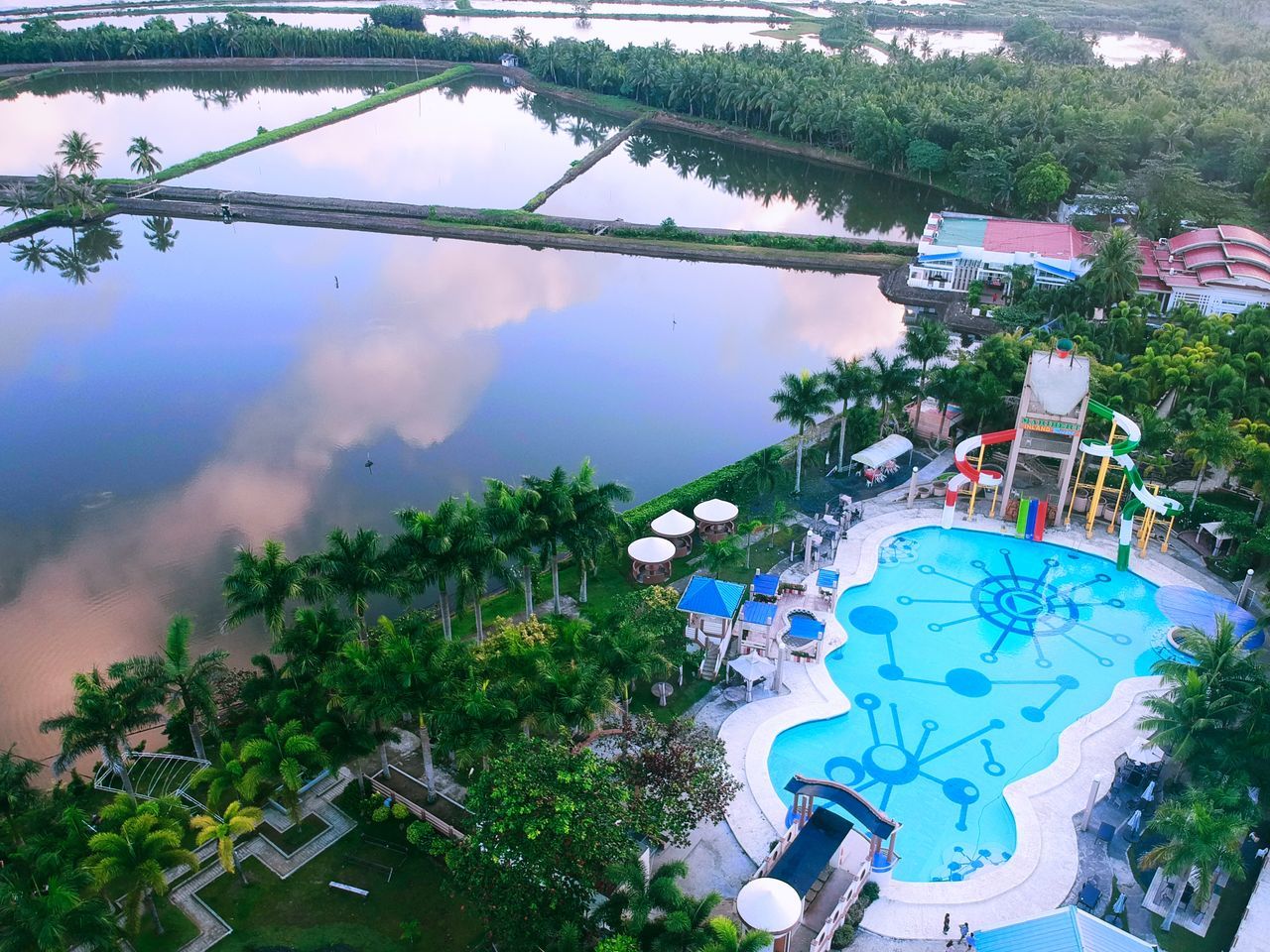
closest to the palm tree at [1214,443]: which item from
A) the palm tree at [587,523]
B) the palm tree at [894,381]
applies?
the palm tree at [894,381]

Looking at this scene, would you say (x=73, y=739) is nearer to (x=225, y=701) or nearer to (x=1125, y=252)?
(x=225, y=701)

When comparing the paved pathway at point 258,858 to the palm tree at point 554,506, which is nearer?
→ the paved pathway at point 258,858

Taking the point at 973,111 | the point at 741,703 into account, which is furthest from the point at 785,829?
the point at 973,111

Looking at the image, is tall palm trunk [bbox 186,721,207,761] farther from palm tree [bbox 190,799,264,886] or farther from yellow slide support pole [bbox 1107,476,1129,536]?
yellow slide support pole [bbox 1107,476,1129,536]

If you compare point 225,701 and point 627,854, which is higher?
point 627,854

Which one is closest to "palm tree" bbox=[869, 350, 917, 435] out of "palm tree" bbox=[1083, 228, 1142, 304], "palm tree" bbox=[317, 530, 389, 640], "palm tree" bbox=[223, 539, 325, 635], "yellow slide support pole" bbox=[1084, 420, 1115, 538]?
"yellow slide support pole" bbox=[1084, 420, 1115, 538]

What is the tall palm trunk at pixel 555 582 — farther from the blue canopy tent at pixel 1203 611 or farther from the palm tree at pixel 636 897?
the blue canopy tent at pixel 1203 611
